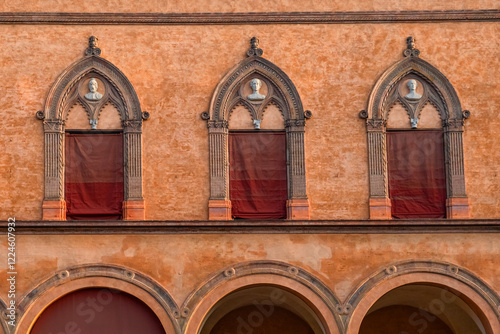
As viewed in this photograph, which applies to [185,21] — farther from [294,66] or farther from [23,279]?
[23,279]

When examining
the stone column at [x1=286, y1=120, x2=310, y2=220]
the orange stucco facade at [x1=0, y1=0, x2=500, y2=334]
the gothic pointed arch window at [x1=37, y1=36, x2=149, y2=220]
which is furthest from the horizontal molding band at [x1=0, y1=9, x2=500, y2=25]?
the stone column at [x1=286, y1=120, x2=310, y2=220]

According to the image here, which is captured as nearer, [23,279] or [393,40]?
[23,279]

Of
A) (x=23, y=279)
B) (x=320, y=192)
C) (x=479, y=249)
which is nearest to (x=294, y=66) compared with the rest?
(x=320, y=192)

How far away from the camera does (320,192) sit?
27.6 m

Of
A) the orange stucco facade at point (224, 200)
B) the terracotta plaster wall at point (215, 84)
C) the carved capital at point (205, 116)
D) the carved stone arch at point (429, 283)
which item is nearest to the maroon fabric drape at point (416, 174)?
the orange stucco facade at point (224, 200)

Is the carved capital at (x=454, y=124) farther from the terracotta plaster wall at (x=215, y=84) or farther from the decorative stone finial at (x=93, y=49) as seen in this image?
the decorative stone finial at (x=93, y=49)

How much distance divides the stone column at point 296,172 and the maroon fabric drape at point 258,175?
0.18 meters

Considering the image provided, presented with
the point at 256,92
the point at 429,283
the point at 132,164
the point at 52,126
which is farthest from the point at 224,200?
the point at 429,283

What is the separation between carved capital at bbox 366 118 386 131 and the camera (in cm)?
2780

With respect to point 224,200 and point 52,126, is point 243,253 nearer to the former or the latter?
Answer: point 224,200

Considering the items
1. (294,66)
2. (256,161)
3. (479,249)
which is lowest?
(479,249)

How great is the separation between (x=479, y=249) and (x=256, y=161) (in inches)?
222

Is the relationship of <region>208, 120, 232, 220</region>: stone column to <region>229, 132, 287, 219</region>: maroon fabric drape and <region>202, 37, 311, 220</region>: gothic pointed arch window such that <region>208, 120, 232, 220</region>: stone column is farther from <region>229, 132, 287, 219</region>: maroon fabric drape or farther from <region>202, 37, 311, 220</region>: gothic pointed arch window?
<region>229, 132, 287, 219</region>: maroon fabric drape

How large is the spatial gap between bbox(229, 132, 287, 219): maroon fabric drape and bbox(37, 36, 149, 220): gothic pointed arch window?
89.0 inches
